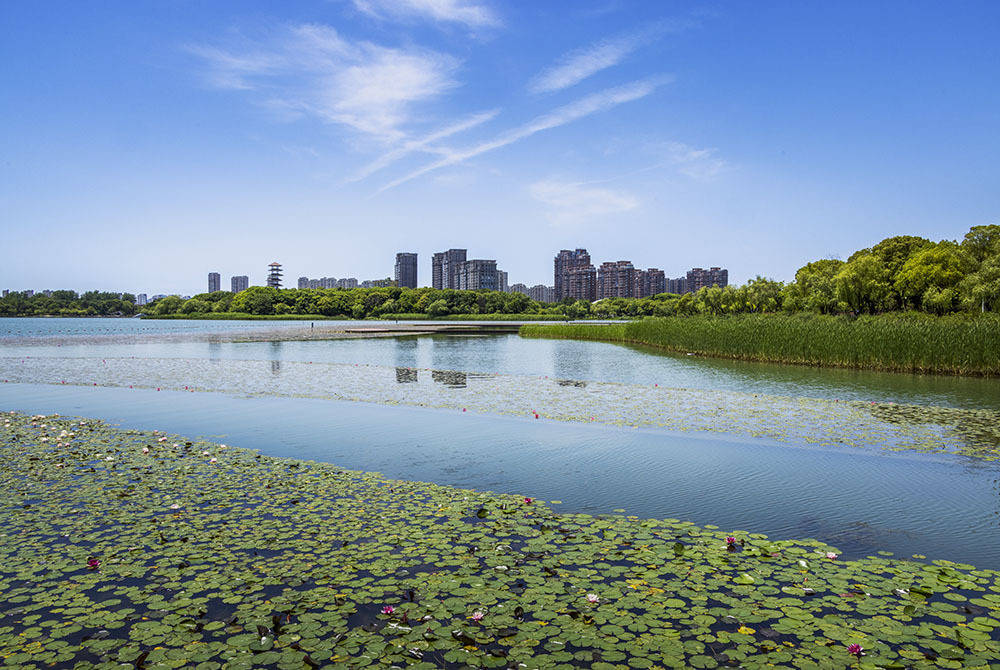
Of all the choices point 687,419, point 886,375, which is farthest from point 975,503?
point 886,375

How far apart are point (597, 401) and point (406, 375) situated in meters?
10.2

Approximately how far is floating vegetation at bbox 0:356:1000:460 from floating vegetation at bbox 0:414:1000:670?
295 inches

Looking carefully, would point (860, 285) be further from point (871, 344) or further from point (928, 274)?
point (871, 344)

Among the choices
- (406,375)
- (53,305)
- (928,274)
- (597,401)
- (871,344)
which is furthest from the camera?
(53,305)

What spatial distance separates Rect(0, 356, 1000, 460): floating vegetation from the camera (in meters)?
14.0

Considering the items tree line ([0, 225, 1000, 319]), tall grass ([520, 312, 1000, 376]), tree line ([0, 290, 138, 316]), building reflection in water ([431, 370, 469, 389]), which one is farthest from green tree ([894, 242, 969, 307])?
tree line ([0, 290, 138, 316])

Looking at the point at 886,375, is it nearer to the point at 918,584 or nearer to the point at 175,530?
the point at 918,584

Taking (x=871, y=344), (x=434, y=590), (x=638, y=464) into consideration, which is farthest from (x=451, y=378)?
(x=871, y=344)

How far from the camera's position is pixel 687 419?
15.6 meters

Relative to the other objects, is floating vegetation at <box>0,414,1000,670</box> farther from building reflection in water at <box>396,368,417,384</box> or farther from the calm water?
building reflection in water at <box>396,368,417,384</box>

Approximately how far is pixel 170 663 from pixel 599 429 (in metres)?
10.8

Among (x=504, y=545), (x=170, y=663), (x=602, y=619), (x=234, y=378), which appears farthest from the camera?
(x=234, y=378)

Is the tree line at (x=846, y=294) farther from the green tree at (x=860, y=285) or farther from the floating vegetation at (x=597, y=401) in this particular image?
the floating vegetation at (x=597, y=401)

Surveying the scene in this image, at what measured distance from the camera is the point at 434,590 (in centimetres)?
577
